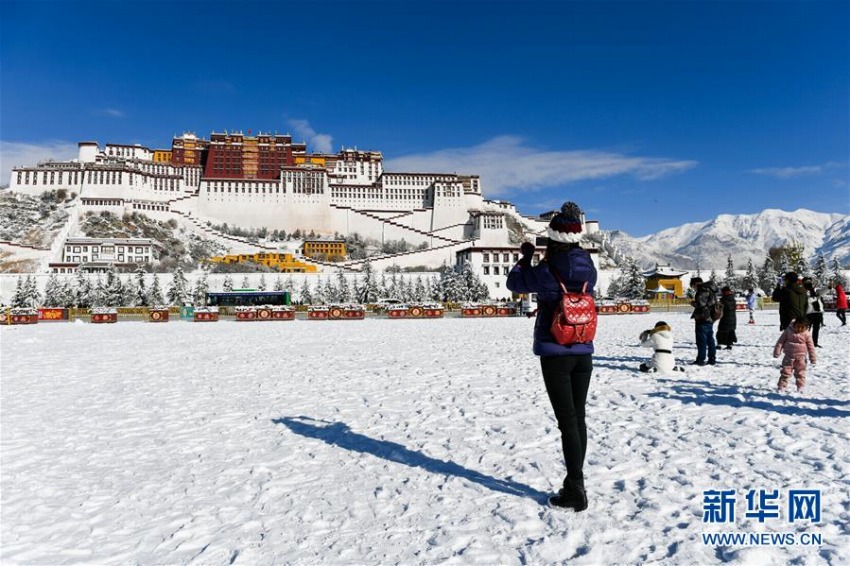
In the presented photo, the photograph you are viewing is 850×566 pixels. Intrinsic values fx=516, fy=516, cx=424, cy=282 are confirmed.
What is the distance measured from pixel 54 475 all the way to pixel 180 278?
71416mm

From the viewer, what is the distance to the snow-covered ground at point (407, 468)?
3.25 meters

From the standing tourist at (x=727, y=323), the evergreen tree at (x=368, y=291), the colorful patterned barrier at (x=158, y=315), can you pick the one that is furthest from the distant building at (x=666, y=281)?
the standing tourist at (x=727, y=323)

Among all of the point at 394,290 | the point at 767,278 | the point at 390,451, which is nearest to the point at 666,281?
the point at 767,278

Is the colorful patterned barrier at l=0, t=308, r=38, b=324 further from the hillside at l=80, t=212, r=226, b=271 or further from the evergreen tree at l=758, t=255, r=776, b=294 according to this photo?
the evergreen tree at l=758, t=255, r=776, b=294

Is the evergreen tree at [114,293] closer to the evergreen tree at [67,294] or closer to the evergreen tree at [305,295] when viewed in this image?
the evergreen tree at [67,294]

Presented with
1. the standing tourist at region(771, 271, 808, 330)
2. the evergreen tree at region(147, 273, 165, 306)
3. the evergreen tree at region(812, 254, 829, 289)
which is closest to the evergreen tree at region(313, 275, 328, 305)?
the evergreen tree at region(147, 273, 165, 306)

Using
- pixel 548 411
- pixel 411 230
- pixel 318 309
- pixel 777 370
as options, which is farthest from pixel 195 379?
pixel 411 230

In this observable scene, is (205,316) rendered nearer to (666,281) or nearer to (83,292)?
(83,292)

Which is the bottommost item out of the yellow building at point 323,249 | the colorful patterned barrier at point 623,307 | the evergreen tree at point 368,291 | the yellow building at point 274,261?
the colorful patterned barrier at point 623,307

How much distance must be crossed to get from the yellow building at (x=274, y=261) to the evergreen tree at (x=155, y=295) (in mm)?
19088

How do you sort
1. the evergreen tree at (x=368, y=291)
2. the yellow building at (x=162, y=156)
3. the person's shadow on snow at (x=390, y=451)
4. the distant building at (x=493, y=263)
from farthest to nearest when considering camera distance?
the yellow building at (x=162, y=156)
the distant building at (x=493, y=263)
the evergreen tree at (x=368, y=291)
the person's shadow on snow at (x=390, y=451)

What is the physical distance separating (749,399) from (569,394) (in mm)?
4646

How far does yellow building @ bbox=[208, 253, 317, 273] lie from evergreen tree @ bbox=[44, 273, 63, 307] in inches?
899

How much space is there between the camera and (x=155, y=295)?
6538cm
